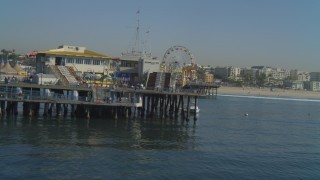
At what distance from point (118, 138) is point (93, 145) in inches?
200

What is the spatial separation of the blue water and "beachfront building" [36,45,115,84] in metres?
12.4

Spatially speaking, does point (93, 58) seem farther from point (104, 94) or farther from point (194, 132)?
point (194, 132)

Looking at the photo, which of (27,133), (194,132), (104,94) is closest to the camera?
(27,133)

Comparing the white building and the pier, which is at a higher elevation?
the white building

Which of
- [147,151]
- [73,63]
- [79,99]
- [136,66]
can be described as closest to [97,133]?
[147,151]

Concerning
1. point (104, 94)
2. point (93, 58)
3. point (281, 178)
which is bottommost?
point (281, 178)

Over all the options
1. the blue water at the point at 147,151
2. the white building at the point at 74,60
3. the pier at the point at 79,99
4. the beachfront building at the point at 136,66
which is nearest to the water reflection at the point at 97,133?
the blue water at the point at 147,151

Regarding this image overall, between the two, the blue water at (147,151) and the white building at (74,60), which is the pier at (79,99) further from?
the white building at (74,60)

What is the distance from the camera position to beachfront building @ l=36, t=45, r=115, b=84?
6750 centimetres

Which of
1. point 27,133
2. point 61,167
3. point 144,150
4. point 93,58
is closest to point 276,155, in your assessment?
point 144,150

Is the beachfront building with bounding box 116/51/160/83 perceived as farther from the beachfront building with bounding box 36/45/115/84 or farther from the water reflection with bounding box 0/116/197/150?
the water reflection with bounding box 0/116/197/150

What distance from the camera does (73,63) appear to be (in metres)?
69.8

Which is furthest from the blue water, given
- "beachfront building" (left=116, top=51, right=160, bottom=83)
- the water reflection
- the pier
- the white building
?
"beachfront building" (left=116, top=51, right=160, bottom=83)

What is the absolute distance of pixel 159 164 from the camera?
113 feet
